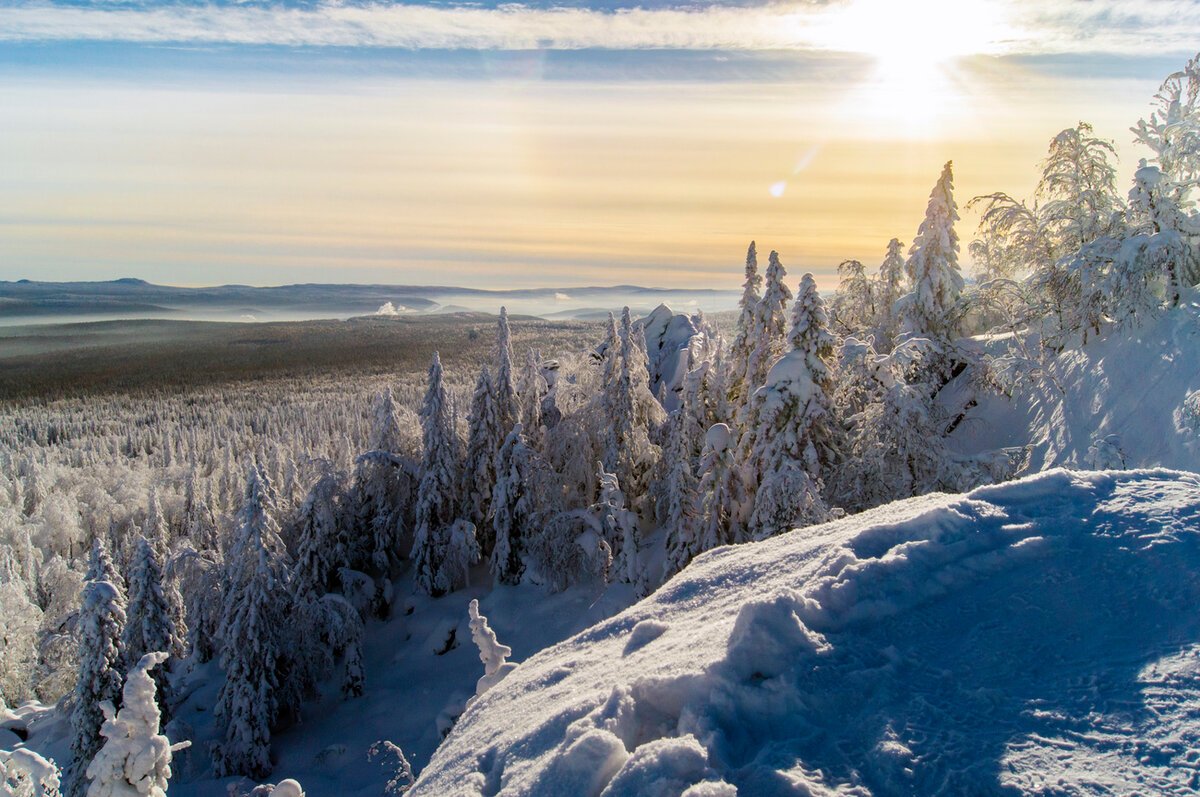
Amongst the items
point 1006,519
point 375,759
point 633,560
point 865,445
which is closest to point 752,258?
point 865,445

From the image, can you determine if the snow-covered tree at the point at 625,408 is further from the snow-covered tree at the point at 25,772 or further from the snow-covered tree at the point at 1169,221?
the snow-covered tree at the point at 25,772

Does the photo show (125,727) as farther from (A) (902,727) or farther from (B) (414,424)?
(B) (414,424)

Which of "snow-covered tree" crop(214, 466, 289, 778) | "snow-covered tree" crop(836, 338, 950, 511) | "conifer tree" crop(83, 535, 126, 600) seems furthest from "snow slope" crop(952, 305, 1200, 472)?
"conifer tree" crop(83, 535, 126, 600)

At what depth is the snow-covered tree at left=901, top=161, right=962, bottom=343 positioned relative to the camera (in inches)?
803

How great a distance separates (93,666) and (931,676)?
2797cm

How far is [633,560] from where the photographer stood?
87.0 feet

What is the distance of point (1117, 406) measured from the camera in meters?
14.6

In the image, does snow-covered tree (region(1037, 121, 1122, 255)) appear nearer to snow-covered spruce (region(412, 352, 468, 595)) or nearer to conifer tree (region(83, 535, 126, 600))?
snow-covered spruce (region(412, 352, 468, 595))

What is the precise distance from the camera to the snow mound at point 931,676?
413 centimetres

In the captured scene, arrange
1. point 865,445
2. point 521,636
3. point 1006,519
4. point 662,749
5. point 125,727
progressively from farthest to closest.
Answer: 1. point 521,636
2. point 865,445
3. point 125,727
4. point 1006,519
5. point 662,749

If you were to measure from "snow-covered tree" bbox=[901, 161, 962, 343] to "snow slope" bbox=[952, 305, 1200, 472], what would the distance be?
3547 mm

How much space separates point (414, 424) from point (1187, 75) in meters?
33.7

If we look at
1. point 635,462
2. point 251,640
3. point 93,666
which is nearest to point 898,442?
point 635,462

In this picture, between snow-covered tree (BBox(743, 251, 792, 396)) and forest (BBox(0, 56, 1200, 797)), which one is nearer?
forest (BBox(0, 56, 1200, 797))
